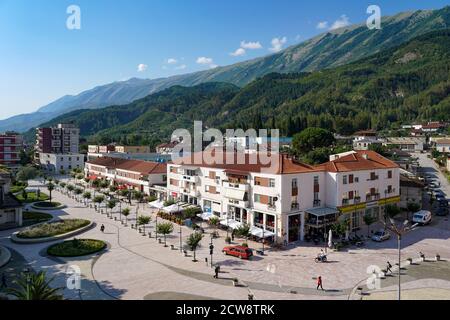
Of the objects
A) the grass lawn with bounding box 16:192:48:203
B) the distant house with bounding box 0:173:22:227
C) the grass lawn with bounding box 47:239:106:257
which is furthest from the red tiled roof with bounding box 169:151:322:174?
the grass lawn with bounding box 16:192:48:203

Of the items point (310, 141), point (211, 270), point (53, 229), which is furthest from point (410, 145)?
point (53, 229)

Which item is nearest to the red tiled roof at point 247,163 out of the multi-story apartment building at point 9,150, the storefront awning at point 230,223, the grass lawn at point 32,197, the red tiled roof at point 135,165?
the storefront awning at point 230,223

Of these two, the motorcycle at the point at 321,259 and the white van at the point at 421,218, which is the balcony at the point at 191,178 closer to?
the motorcycle at the point at 321,259

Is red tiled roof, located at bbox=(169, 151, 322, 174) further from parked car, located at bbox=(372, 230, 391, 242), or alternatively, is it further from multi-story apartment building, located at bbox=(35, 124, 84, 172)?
multi-story apartment building, located at bbox=(35, 124, 84, 172)

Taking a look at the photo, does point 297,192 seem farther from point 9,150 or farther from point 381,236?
point 9,150
